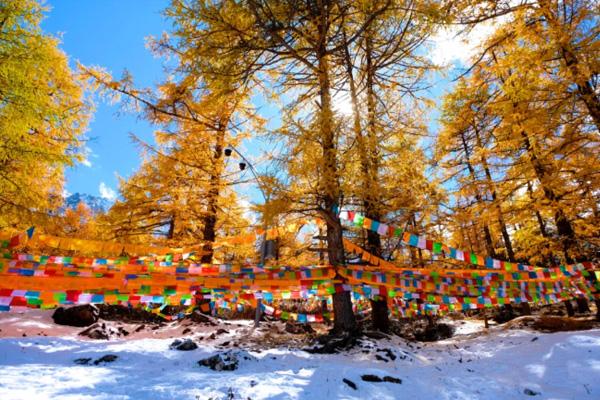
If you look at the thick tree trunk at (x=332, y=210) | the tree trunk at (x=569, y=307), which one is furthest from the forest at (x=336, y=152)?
the tree trunk at (x=569, y=307)

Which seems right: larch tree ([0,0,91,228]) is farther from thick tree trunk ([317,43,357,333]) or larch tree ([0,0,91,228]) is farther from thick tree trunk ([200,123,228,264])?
thick tree trunk ([317,43,357,333])

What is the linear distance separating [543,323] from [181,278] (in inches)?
386

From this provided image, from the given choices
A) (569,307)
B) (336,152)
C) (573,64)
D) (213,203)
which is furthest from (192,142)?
(569,307)

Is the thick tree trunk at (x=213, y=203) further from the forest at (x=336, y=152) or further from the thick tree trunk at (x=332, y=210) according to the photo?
the thick tree trunk at (x=332, y=210)

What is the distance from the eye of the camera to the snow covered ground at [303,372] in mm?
3604

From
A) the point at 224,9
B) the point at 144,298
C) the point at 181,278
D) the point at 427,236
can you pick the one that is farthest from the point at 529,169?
the point at 144,298

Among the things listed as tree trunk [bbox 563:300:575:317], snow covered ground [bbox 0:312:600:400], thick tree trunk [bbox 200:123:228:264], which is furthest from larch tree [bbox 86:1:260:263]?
tree trunk [bbox 563:300:575:317]

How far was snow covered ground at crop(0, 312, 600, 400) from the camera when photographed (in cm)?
360

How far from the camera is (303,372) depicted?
466cm

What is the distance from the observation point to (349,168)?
25.3 ft

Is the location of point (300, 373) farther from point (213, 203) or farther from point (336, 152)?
point (213, 203)

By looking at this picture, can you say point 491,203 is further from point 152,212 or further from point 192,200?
point 152,212

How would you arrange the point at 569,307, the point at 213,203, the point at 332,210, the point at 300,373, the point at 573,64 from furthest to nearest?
the point at 569,307 < the point at 213,203 < the point at 332,210 < the point at 573,64 < the point at 300,373

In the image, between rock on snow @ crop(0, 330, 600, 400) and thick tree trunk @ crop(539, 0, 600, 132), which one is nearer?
rock on snow @ crop(0, 330, 600, 400)
